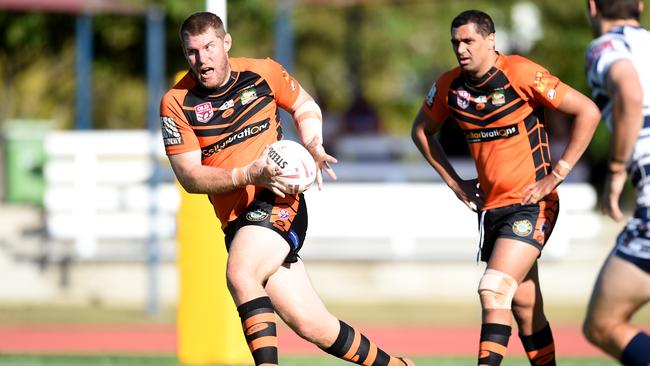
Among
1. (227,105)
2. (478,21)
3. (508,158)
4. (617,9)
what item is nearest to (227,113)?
(227,105)

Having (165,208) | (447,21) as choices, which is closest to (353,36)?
(447,21)

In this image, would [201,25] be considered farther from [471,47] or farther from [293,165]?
[471,47]

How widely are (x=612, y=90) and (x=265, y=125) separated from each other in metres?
2.28

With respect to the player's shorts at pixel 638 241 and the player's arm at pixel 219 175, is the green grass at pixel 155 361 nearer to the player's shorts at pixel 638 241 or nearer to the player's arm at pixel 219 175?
the player's arm at pixel 219 175

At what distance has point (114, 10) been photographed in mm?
19422

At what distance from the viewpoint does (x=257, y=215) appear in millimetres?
7629

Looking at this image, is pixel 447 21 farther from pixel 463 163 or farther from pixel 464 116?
pixel 464 116

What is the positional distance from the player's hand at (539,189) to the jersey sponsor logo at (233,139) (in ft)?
5.29

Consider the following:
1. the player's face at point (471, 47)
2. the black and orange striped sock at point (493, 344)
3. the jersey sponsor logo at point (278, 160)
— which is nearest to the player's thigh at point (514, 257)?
the black and orange striped sock at point (493, 344)

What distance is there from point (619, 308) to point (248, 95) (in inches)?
100

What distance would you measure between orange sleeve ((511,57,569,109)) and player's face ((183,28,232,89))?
171cm

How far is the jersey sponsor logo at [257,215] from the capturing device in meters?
7.61

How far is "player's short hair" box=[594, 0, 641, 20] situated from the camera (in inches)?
260

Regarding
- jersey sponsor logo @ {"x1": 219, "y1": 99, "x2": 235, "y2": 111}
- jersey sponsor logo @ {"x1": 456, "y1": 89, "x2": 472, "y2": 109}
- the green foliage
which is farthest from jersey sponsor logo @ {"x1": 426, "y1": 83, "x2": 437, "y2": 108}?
the green foliage
